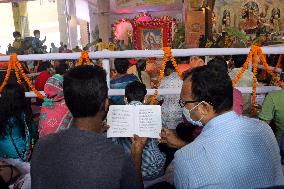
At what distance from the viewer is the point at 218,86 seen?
1820mm

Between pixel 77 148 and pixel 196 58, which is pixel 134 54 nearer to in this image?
pixel 196 58

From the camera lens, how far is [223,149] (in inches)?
63.4

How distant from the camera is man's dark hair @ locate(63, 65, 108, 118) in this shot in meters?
1.65

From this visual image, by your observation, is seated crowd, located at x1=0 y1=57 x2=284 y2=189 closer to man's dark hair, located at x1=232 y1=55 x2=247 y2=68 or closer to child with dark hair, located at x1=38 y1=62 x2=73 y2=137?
child with dark hair, located at x1=38 y1=62 x2=73 y2=137

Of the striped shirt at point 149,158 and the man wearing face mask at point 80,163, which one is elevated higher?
the man wearing face mask at point 80,163

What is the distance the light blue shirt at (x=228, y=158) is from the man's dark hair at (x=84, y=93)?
50cm

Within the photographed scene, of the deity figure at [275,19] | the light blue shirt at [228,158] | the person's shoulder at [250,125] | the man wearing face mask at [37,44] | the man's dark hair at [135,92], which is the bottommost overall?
the light blue shirt at [228,158]

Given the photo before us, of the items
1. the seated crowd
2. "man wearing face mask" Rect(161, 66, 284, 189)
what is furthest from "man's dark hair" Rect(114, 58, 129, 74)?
"man wearing face mask" Rect(161, 66, 284, 189)

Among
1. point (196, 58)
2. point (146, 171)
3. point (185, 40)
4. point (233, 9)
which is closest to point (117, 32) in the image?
point (233, 9)

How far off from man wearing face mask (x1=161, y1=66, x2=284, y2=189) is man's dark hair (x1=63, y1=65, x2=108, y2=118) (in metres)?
0.50

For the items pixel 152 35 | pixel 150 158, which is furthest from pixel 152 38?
pixel 150 158

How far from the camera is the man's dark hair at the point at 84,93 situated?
65.1 inches

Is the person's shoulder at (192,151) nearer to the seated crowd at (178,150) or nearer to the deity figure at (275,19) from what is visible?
the seated crowd at (178,150)

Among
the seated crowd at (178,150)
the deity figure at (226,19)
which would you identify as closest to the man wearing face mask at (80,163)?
the seated crowd at (178,150)
